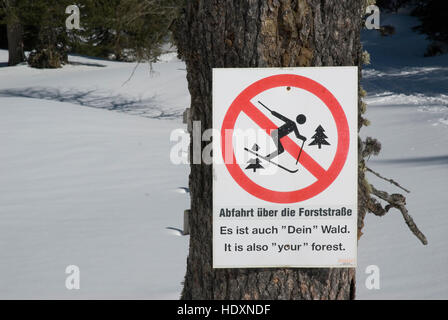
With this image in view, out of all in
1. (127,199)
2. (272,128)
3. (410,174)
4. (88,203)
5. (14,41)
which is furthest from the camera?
(14,41)

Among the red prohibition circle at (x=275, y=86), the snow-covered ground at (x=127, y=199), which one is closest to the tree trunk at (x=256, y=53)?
the red prohibition circle at (x=275, y=86)

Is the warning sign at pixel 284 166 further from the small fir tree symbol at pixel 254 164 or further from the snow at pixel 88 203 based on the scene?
the snow at pixel 88 203

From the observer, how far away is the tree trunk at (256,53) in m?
2.07

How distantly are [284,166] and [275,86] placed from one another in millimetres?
251

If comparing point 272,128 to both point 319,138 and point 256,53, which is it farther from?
point 256,53

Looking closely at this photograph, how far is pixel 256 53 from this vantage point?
6.82 feet

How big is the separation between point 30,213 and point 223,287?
16.1 ft

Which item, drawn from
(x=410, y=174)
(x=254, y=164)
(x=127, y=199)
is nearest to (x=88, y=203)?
(x=127, y=199)

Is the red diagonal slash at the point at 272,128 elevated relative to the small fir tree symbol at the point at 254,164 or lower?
elevated

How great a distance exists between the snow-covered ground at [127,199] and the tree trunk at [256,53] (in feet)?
6.58

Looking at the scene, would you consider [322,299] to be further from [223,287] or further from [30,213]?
[30,213]

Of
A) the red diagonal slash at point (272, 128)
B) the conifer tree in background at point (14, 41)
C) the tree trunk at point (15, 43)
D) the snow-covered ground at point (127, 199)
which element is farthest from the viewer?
the tree trunk at point (15, 43)

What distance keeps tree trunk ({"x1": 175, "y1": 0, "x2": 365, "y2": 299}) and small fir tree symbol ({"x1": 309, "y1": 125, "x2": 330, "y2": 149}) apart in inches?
8.8
